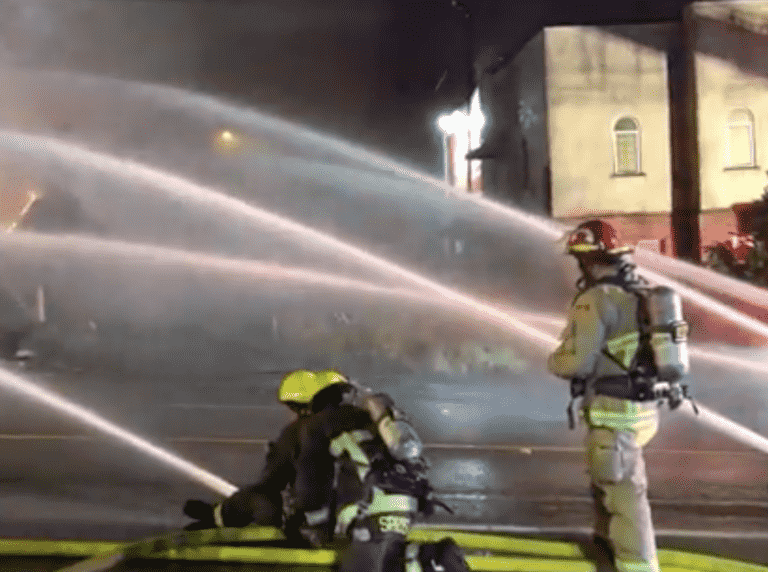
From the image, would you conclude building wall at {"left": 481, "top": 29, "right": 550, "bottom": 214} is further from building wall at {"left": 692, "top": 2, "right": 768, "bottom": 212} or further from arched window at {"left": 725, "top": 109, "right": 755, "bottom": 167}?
arched window at {"left": 725, "top": 109, "right": 755, "bottom": 167}

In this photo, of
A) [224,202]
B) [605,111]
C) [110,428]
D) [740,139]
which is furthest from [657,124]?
[110,428]

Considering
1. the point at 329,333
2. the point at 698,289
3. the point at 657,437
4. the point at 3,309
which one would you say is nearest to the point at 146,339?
the point at 3,309

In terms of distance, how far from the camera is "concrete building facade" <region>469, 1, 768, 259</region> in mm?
21344

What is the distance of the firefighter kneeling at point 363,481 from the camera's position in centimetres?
376

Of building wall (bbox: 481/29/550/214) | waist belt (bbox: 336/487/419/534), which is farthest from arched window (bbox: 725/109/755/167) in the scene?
waist belt (bbox: 336/487/419/534)

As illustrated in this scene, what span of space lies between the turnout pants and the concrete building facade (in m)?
18.1

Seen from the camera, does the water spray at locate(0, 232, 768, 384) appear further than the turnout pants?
Yes

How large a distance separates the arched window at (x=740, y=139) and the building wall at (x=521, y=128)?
4.07 m

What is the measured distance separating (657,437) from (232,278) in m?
23.9

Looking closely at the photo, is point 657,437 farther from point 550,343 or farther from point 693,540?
point 550,343

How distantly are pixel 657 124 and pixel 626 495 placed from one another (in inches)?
744

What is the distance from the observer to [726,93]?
70.5ft

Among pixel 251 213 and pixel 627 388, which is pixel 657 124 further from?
pixel 627 388

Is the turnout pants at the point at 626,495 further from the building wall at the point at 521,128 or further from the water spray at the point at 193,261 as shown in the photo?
the water spray at the point at 193,261
